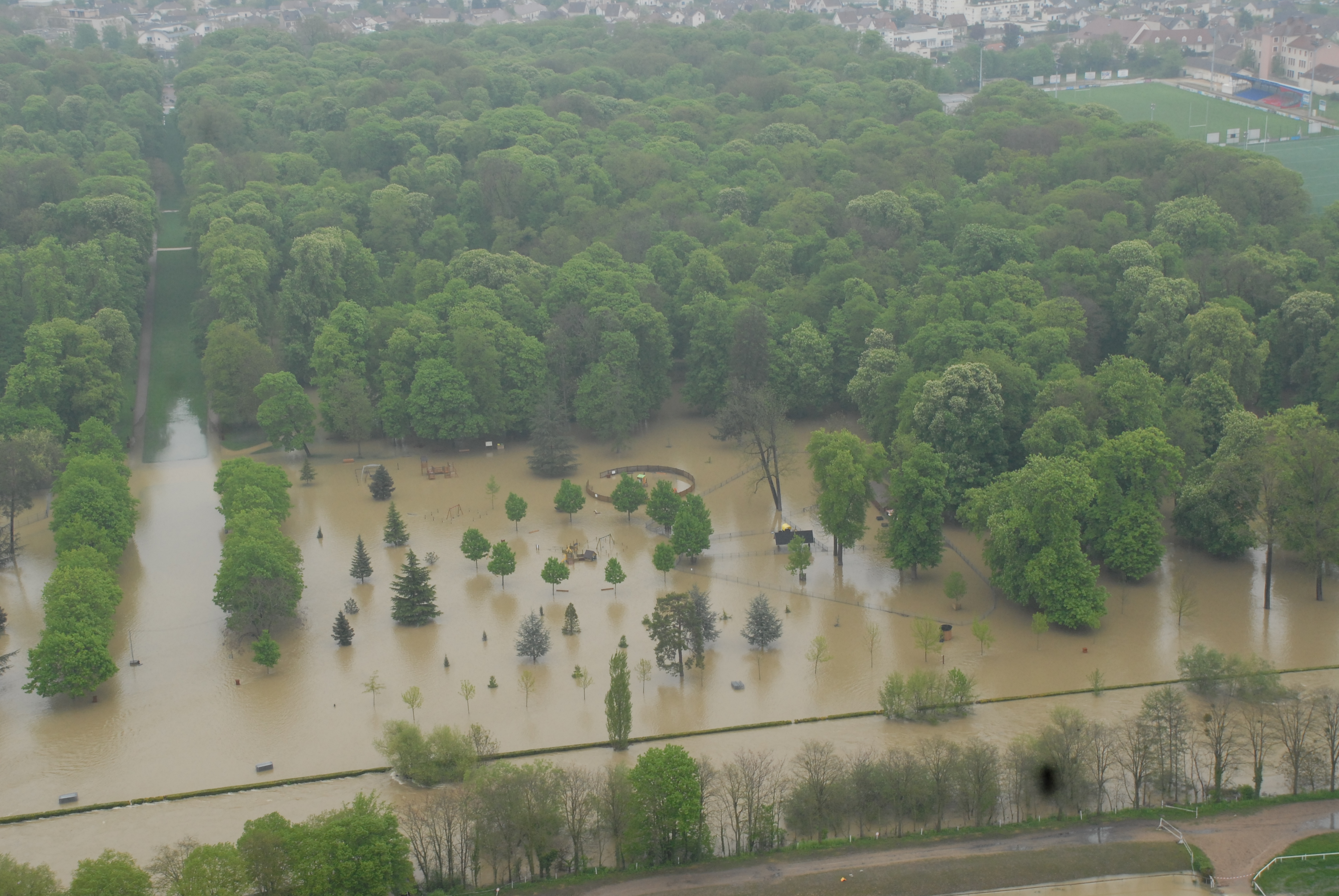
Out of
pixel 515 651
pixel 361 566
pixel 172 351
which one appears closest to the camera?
pixel 515 651

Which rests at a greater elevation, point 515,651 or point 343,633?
point 343,633

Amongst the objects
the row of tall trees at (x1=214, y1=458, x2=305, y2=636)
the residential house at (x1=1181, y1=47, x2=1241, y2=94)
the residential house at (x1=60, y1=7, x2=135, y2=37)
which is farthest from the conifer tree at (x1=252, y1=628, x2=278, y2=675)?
the residential house at (x1=60, y1=7, x2=135, y2=37)

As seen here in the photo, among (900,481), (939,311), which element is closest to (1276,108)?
(939,311)

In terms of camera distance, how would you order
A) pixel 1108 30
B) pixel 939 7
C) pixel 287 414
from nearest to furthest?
pixel 287 414 < pixel 1108 30 < pixel 939 7

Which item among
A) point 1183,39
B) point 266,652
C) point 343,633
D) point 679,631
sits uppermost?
point 1183,39

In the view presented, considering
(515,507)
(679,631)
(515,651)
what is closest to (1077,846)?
(679,631)

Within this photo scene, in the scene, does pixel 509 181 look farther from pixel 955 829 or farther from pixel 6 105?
pixel 955 829

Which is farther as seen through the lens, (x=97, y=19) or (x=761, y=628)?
(x=97, y=19)

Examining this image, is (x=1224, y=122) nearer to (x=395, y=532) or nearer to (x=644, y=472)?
(x=644, y=472)
